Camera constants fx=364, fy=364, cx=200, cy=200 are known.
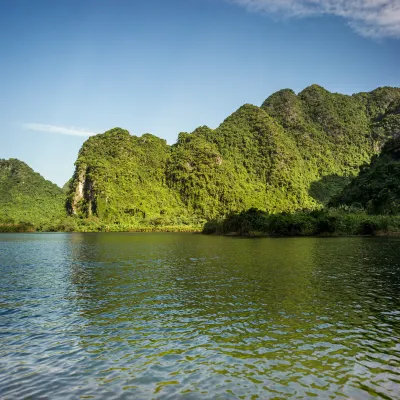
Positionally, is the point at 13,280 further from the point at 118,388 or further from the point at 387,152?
the point at 387,152

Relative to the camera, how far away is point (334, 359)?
1116 cm

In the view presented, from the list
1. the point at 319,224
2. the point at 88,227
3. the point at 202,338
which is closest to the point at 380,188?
the point at 319,224

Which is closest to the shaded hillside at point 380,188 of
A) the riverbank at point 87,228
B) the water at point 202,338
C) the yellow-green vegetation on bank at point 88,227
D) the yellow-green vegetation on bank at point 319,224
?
the yellow-green vegetation on bank at point 319,224

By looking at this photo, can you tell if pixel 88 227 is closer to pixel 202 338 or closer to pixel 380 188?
pixel 380 188

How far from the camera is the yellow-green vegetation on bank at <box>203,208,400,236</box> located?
86.3 metres

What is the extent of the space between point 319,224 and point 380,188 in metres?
29.3

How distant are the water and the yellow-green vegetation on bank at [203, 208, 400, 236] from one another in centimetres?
6520

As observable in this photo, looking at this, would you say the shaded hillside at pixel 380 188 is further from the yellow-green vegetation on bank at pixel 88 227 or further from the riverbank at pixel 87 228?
the yellow-green vegetation on bank at pixel 88 227

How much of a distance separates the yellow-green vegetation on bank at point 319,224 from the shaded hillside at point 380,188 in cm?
670

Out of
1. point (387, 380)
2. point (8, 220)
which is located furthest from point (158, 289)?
point (8, 220)

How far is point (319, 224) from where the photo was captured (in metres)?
92.6

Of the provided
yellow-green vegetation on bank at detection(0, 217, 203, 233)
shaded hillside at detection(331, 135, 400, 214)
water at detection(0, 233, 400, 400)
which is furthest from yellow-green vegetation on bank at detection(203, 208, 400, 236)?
water at detection(0, 233, 400, 400)

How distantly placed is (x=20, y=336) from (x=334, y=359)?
11.2 m

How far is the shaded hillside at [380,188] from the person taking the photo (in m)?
98.8
